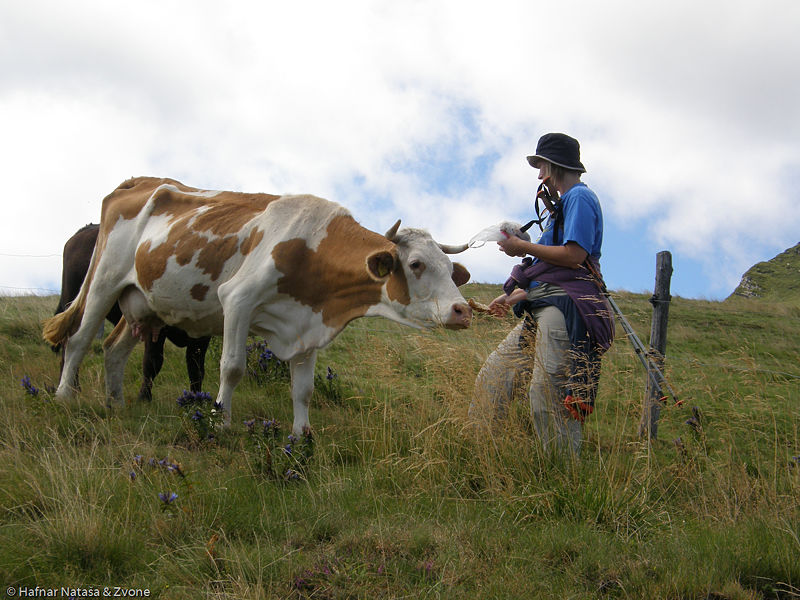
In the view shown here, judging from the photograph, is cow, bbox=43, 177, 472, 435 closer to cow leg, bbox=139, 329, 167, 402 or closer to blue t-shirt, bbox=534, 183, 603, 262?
cow leg, bbox=139, 329, 167, 402

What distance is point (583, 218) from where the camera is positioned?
4512mm

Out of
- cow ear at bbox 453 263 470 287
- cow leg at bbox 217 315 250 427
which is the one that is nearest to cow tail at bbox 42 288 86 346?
cow leg at bbox 217 315 250 427

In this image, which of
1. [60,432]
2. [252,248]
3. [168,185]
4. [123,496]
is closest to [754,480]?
[123,496]

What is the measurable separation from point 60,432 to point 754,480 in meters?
5.21

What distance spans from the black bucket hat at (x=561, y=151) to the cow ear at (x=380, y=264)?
144 centimetres

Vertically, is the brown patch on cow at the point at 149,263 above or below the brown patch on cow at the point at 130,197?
below

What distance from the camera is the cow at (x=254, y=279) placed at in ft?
18.8

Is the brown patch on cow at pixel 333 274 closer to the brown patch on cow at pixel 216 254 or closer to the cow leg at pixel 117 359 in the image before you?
the brown patch on cow at pixel 216 254

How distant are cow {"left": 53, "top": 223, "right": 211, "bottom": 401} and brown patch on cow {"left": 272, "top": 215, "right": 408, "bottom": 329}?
1.93 m

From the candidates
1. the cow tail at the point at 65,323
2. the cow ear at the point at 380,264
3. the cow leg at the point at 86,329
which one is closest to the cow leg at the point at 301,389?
Result: the cow ear at the point at 380,264

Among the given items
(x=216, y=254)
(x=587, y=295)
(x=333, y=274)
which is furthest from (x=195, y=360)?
(x=587, y=295)

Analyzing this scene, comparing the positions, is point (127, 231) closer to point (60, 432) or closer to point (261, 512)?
point (60, 432)

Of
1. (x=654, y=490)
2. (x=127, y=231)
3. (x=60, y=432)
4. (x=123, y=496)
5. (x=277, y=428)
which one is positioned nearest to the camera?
(x=123, y=496)

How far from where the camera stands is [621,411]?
15.4 feet
